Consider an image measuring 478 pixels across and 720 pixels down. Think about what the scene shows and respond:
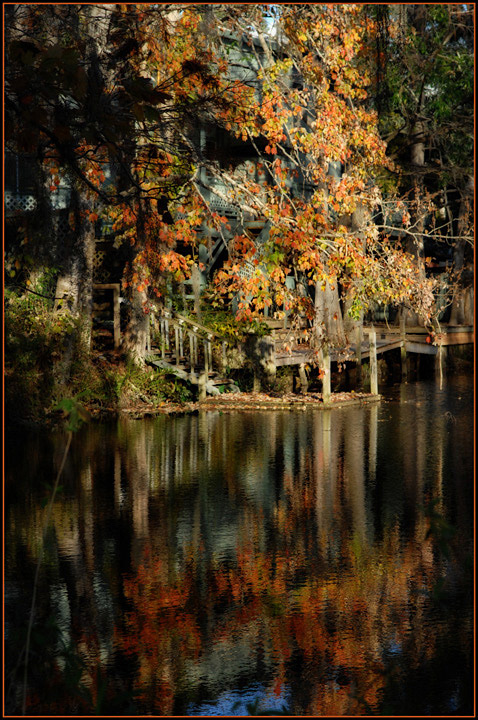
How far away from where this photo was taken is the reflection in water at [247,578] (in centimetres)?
670

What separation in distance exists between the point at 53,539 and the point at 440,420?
40.3 ft

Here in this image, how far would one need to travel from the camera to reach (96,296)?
96.8 ft

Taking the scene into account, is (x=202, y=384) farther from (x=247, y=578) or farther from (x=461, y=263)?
(x=461, y=263)

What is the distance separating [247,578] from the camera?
371 inches

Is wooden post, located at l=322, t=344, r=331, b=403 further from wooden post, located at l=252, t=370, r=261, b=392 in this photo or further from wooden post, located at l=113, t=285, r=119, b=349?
A: wooden post, located at l=113, t=285, r=119, b=349

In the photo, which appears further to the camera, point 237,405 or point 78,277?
point 237,405

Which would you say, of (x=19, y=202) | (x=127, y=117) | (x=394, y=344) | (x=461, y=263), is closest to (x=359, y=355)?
(x=394, y=344)

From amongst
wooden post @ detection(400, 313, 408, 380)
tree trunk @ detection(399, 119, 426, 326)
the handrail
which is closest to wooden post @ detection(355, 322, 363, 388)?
wooden post @ detection(400, 313, 408, 380)

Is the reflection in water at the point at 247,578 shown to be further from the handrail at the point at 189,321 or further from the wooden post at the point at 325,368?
the handrail at the point at 189,321

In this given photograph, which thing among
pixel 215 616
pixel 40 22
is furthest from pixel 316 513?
pixel 40 22

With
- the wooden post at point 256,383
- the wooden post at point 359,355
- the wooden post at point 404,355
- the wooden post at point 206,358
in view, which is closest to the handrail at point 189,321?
the wooden post at point 206,358

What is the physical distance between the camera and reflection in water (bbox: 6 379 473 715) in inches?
264

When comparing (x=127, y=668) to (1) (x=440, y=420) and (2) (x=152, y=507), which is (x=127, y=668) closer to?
(2) (x=152, y=507)

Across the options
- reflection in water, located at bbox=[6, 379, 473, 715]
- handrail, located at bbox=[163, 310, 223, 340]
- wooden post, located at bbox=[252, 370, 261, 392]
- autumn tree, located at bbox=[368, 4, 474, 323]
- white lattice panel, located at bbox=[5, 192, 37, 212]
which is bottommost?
reflection in water, located at bbox=[6, 379, 473, 715]
